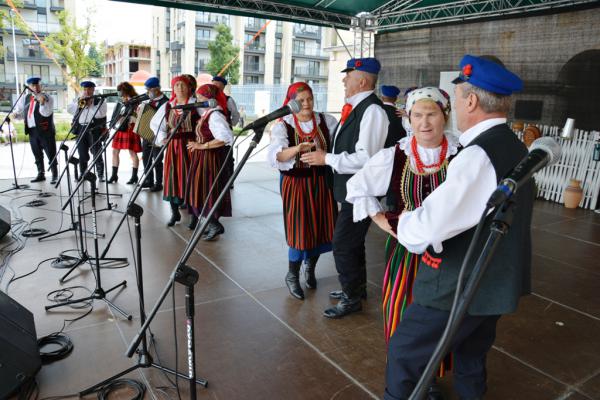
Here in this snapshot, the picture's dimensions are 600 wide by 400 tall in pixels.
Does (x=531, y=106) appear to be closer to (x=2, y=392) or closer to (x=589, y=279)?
(x=589, y=279)

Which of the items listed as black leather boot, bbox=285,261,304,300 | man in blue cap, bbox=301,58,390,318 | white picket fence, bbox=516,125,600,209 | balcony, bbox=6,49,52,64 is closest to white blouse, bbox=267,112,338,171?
man in blue cap, bbox=301,58,390,318

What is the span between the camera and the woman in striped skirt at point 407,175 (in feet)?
6.04

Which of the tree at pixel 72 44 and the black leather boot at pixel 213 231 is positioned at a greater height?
the tree at pixel 72 44

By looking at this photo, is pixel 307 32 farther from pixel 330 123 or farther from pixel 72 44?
pixel 330 123

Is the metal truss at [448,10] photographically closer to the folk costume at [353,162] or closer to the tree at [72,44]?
the folk costume at [353,162]

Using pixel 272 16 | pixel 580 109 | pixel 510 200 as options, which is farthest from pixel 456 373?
pixel 272 16

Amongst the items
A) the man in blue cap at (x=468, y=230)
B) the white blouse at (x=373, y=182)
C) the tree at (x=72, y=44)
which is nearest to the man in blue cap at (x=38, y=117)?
the white blouse at (x=373, y=182)

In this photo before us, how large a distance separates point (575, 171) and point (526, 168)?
690 centimetres

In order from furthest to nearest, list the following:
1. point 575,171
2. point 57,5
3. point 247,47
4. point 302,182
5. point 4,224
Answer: point 247,47 < point 57,5 < point 575,171 < point 4,224 < point 302,182

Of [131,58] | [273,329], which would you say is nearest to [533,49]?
[273,329]

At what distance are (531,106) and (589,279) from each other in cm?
447

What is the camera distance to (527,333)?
2928 millimetres

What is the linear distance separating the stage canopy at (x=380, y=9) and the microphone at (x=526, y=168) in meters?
6.63

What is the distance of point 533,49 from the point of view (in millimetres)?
7367
